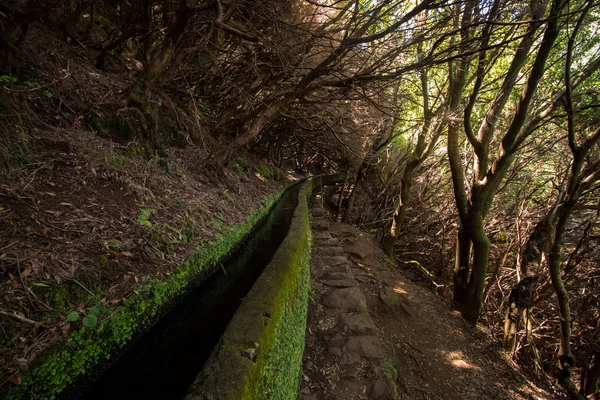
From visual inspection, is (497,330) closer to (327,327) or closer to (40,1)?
(327,327)

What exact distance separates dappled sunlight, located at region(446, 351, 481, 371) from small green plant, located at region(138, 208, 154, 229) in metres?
4.48

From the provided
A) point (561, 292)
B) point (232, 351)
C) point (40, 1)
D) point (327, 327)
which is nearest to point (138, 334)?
point (232, 351)

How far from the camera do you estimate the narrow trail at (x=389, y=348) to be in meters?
2.76

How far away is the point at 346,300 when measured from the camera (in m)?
3.84

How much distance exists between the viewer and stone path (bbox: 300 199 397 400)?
2613 mm

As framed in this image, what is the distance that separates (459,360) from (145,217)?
4.75 metres

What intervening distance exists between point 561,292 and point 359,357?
2.94 m

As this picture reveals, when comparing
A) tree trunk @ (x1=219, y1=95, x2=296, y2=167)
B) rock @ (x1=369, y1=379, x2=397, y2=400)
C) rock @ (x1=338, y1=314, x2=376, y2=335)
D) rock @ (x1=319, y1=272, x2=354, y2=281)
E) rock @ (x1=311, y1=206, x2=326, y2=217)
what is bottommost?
rock @ (x1=369, y1=379, x2=397, y2=400)

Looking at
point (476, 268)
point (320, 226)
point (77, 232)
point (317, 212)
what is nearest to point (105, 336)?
point (77, 232)

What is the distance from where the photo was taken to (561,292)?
11.8 ft

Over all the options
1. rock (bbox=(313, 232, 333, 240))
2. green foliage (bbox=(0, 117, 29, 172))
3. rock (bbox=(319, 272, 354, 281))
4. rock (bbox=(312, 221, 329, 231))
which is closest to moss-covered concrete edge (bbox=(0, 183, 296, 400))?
green foliage (bbox=(0, 117, 29, 172))

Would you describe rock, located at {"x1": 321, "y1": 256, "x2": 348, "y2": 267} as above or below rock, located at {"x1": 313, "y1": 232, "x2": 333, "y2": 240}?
below

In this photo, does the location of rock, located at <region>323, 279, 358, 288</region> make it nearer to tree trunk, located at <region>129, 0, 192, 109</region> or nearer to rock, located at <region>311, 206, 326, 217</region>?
tree trunk, located at <region>129, 0, 192, 109</region>

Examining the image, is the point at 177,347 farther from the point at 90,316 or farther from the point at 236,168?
the point at 236,168
